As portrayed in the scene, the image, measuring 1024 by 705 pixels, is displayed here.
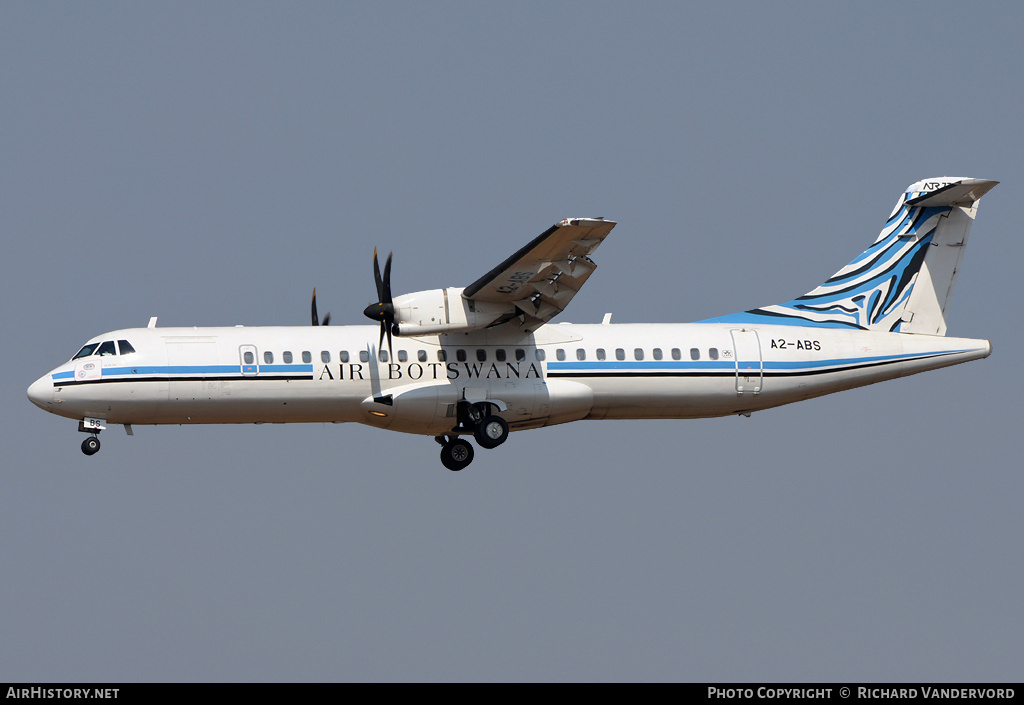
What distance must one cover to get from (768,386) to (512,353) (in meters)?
5.61

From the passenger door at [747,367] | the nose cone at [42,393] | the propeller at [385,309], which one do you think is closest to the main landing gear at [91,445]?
the nose cone at [42,393]

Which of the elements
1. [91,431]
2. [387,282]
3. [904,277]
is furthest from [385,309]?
[904,277]

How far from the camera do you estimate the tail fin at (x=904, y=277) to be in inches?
1243

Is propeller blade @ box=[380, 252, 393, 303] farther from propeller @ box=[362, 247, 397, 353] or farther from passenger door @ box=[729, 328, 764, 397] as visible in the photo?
passenger door @ box=[729, 328, 764, 397]

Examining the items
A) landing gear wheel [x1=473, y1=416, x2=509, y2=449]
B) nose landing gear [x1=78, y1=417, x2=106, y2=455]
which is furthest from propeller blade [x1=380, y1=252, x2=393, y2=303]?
nose landing gear [x1=78, y1=417, x2=106, y2=455]

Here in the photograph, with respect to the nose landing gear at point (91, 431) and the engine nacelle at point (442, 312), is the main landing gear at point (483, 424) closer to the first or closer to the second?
the engine nacelle at point (442, 312)

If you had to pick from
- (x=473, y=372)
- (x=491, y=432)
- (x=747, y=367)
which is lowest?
(x=491, y=432)

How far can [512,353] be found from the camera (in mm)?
29219

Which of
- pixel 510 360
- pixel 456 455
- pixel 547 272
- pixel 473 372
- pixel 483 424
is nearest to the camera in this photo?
pixel 547 272

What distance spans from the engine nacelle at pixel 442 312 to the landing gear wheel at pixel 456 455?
302cm

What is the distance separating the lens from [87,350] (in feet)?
93.0

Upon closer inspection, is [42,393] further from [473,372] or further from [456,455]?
[473,372]

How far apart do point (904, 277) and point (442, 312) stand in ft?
36.6
